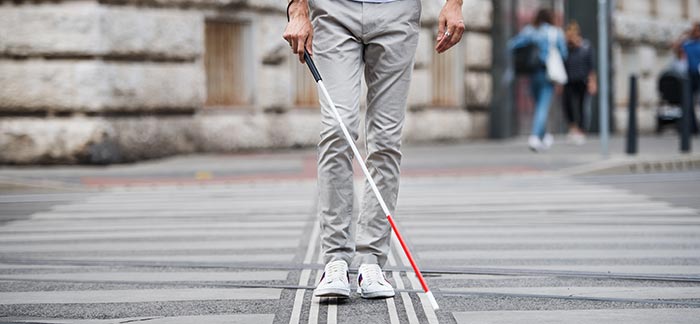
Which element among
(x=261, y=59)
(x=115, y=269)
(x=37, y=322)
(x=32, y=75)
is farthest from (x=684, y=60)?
(x=37, y=322)

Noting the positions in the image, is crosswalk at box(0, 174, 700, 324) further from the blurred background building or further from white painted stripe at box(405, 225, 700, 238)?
the blurred background building

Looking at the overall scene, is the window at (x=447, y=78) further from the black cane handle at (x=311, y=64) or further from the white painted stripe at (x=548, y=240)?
the black cane handle at (x=311, y=64)

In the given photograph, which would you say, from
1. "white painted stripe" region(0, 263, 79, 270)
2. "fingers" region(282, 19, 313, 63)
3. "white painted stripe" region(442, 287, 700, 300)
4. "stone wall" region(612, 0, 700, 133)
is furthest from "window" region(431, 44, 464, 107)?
"fingers" region(282, 19, 313, 63)

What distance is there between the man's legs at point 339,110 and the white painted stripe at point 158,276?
941mm

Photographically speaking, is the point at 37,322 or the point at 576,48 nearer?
the point at 37,322

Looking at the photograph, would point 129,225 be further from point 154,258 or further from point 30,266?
point 30,266

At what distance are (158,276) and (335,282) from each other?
1.43m

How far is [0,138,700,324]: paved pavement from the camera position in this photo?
18.9 ft

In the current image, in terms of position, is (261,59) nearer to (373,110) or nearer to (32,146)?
(32,146)

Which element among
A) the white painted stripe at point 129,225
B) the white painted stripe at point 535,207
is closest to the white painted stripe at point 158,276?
the white painted stripe at point 129,225

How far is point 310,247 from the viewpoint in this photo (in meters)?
8.08

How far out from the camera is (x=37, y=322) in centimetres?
548

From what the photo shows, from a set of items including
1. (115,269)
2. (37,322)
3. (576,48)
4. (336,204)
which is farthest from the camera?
(576,48)

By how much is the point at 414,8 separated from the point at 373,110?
1.54ft
